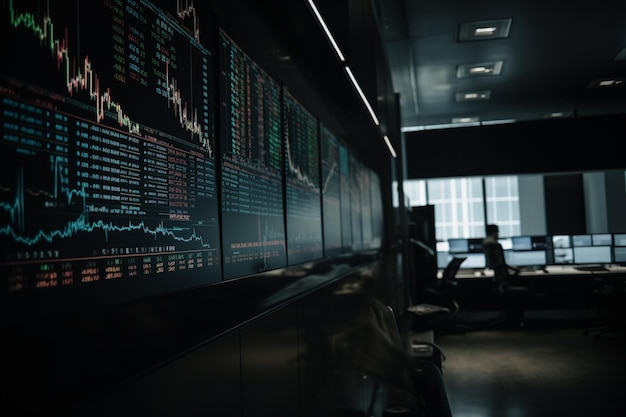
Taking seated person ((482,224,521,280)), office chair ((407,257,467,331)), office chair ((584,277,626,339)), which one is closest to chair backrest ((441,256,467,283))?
office chair ((407,257,467,331))

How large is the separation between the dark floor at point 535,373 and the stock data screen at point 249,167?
135 inches

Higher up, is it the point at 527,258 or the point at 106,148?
the point at 106,148

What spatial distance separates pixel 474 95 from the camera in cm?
815

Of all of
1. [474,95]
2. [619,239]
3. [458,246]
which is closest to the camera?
[474,95]

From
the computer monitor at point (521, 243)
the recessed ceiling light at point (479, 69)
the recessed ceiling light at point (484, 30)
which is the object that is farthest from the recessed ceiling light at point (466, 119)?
the recessed ceiling light at point (484, 30)

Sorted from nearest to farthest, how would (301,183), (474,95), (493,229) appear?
(301,183) < (474,95) < (493,229)

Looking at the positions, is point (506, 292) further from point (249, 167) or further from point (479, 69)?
point (249, 167)

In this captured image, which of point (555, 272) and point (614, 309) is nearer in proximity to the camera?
point (614, 309)

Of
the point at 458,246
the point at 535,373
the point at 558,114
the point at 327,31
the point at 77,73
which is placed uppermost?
the point at 558,114

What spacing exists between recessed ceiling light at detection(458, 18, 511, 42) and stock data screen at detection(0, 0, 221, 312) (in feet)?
15.8

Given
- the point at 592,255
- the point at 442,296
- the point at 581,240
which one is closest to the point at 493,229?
the point at 442,296

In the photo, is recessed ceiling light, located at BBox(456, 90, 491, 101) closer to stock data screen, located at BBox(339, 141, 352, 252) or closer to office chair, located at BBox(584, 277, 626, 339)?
office chair, located at BBox(584, 277, 626, 339)

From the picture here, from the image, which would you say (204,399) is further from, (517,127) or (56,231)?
(517,127)

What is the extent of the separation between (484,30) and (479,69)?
4.19 feet
